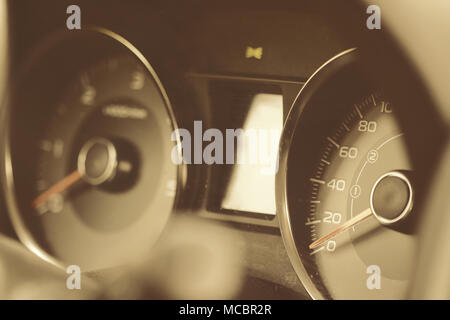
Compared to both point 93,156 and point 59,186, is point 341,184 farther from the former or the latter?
point 59,186

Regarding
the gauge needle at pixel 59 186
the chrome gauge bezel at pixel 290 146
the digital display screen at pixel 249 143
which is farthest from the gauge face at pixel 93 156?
the chrome gauge bezel at pixel 290 146

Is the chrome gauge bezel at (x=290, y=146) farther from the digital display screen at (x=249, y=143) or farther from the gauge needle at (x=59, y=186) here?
the gauge needle at (x=59, y=186)

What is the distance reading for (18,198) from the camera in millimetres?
1863

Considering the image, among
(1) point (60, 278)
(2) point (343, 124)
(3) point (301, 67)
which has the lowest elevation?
(1) point (60, 278)

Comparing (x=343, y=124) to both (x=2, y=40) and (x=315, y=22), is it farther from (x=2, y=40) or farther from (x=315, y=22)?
(x=2, y=40)

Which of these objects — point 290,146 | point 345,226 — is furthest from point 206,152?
point 345,226

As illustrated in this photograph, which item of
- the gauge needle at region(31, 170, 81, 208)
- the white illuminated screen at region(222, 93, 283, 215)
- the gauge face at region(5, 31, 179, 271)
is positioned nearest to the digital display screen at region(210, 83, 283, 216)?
the white illuminated screen at region(222, 93, 283, 215)

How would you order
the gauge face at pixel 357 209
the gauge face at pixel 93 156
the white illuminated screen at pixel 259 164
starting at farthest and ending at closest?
the gauge face at pixel 93 156
the white illuminated screen at pixel 259 164
the gauge face at pixel 357 209

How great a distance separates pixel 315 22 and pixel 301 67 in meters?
0.09

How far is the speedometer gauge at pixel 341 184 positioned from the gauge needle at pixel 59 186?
0.55 metres

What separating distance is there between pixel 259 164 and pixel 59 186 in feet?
1.64

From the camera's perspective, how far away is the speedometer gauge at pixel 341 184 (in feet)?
4.53

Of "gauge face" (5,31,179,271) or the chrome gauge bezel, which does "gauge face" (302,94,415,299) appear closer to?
the chrome gauge bezel

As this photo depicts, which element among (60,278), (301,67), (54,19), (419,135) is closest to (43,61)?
(54,19)
